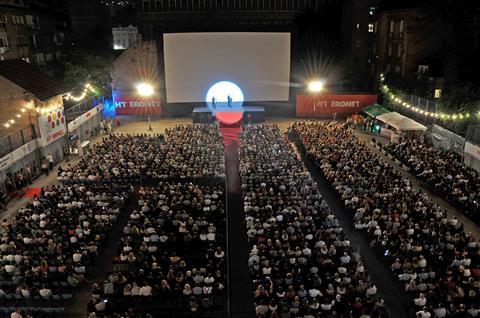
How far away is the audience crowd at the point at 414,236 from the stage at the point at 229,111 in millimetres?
14545

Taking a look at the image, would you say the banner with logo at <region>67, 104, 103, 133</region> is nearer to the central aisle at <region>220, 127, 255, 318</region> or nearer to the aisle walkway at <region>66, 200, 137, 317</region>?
the central aisle at <region>220, 127, 255, 318</region>

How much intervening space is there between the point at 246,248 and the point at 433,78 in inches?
927

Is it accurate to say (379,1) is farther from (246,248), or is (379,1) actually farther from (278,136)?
(246,248)

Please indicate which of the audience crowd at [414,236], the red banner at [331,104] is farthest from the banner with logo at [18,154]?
the red banner at [331,104]

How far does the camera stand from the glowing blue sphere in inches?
1417

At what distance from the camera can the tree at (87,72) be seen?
112 ft

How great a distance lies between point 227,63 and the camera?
35.4 m

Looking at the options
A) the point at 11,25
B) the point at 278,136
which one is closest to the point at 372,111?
the point at 278,136

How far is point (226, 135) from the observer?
97.9 feet

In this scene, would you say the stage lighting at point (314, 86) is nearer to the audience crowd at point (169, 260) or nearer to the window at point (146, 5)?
the window at point (146, 5)

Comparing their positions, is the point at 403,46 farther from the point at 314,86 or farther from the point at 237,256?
the point at 237,256

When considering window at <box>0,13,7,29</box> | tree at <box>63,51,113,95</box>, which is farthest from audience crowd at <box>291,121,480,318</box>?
window at <box>0,13,7,29</box>

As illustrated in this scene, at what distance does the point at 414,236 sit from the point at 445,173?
7.21 meters

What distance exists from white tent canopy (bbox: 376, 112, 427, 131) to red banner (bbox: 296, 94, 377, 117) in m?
6.52
